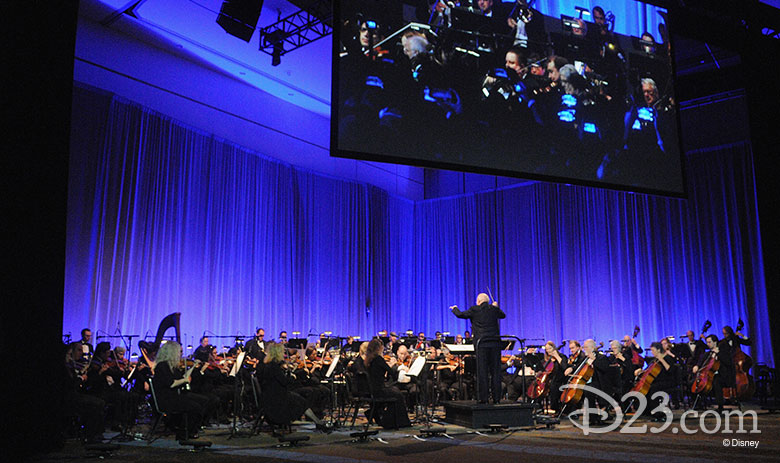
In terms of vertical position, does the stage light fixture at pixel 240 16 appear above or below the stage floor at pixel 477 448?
above

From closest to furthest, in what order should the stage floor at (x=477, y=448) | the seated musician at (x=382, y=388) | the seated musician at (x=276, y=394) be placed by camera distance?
the stage floor at (x=477, y=448), the seated musician at (x=276, y=394), the seated musician at (x=382, y=388)

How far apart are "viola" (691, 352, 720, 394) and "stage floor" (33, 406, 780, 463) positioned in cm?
188

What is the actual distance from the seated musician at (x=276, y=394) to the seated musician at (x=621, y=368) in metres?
5.20

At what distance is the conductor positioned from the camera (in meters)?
8.73

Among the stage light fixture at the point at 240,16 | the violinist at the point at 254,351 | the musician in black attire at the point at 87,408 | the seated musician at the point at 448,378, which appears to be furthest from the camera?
Answer: the stage light fixture at the point at 240,16

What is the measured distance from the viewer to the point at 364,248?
18.9 metres

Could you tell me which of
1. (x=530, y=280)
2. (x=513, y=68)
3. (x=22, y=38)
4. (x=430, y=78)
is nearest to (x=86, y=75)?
(x=22, y=38)

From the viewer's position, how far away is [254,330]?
15297mm

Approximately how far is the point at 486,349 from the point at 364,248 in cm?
1039

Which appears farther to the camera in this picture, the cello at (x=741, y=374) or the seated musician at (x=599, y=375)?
the cello at (x=741, y=374)

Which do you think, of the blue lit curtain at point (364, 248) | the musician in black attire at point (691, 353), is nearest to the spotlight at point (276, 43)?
the blue lit curtain at point (364, 248)

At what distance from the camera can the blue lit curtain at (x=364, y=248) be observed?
12.7 meters

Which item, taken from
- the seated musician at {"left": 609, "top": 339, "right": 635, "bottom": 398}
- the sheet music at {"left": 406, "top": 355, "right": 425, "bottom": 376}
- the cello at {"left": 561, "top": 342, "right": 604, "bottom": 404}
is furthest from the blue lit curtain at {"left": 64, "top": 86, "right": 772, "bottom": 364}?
the cello at {"left": 561, "top": 342, "right": 604, "bottom": 404}

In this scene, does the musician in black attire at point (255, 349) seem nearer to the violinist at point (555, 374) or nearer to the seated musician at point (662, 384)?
the violinist at point (555, 374)
